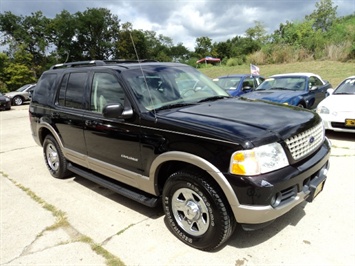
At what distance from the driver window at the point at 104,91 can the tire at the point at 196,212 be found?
1.27 metres

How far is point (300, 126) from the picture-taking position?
2.86 meters

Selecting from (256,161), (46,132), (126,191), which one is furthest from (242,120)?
(46,132)

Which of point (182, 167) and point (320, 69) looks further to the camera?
point (320, 69)

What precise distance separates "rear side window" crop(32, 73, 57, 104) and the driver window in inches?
53.9

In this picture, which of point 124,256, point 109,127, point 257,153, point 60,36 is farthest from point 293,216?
point 60,36

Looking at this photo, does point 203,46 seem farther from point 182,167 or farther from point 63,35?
point 182,167

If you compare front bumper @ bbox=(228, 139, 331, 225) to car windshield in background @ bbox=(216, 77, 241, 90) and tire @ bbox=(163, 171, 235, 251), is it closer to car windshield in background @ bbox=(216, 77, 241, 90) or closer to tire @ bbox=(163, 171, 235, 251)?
tire @ bbox=(163, 171, 235, 251)

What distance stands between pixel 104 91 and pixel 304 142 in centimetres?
249

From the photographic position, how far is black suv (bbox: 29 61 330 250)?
8.13 ft

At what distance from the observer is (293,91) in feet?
27.3

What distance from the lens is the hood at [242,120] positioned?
2.53 m

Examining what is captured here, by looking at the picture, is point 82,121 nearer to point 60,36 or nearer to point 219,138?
point 219,138

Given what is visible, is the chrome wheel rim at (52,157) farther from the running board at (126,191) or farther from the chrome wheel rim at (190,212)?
the chrome wheel rim at (190,212)

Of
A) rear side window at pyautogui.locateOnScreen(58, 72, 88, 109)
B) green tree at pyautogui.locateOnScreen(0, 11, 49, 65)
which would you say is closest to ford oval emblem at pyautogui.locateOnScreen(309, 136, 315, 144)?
rear side window at pyautogui.locateOnScreen(58, 72, 88, 109)
